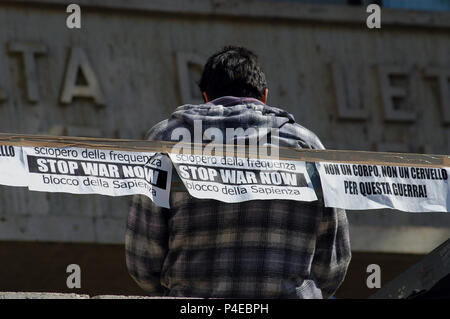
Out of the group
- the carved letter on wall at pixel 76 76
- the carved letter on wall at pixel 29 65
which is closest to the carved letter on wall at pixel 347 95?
the carved letter on wall at pixel 76 76

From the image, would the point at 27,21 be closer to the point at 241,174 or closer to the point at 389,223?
the point at 389,223

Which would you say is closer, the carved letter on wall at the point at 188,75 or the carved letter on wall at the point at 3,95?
the carved letter on wall at the point at 3,95

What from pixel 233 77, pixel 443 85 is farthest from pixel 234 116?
pixel 443 85

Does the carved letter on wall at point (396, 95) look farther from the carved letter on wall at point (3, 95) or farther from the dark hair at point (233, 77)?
the dark hair at point (233, 77)

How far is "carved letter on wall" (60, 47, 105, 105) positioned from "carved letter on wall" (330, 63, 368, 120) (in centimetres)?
259

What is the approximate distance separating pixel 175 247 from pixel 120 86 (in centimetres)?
782

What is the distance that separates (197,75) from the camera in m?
13.3

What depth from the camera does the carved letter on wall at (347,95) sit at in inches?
533

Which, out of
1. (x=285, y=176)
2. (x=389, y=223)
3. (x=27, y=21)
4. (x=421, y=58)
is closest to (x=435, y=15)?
(x=421, y=58)

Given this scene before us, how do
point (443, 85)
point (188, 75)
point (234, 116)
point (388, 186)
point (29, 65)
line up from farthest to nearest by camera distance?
point (443, 85)
point (188, 75)
point (29, 65)
point (388, 186)
point (234, 116)

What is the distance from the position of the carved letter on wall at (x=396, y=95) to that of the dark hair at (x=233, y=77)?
814 cm

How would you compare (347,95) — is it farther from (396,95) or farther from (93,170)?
(93,170)

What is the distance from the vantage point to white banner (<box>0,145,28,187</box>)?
5.46 m

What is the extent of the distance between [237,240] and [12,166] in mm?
1079
